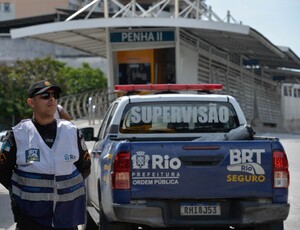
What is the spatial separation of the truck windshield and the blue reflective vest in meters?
3.42

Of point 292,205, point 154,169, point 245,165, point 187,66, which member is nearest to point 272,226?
point 245,165

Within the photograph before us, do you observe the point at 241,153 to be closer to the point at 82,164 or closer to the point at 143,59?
the point at 82,164

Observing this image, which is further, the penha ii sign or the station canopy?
the penha ii sign

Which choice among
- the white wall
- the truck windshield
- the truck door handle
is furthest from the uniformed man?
the white wall

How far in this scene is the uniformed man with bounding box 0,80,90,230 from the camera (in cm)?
490

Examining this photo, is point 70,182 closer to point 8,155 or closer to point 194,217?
point 8,155

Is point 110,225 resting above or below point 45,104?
below

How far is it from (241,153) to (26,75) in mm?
50242

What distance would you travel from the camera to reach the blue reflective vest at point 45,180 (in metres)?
4.89

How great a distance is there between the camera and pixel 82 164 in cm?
517

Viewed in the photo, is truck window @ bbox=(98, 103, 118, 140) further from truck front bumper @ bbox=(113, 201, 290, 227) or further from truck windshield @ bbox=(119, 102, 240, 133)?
truck front bumper @ bbox=(113, 201, 290, 227)

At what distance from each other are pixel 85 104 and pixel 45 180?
26.1m

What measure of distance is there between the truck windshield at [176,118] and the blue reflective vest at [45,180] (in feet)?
11.2

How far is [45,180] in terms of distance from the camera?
16.1ft
